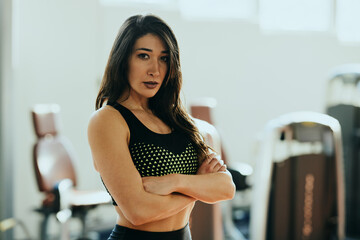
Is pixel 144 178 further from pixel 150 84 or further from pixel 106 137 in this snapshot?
pixel 150 84

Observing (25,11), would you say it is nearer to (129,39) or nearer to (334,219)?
(129,39)

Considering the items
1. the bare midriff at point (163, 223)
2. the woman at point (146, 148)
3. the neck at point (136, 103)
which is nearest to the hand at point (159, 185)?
the woman at point (146, 148)

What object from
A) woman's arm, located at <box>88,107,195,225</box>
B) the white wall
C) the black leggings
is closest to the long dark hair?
woman's arm, located at <box>88,107,195,225</box>

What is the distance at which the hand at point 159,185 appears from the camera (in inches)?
45.1

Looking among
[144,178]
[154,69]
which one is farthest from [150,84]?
[144,178]

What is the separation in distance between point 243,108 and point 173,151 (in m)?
3.49

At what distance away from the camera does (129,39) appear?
47.1 inches

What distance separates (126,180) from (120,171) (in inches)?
1.2

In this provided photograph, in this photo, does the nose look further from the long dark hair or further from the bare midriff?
the bare midriff

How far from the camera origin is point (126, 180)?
1117mm

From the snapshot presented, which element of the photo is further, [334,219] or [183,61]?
[183,61]

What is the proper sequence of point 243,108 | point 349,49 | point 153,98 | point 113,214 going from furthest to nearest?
point 349,49
point 243,108
point 113,214
point 153,98

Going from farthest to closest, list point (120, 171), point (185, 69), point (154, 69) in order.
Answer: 1. point (185, 69)
2. point (154, 69)
3. point (120, 171)

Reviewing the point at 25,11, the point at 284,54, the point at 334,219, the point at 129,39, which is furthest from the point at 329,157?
the point at 25,11
